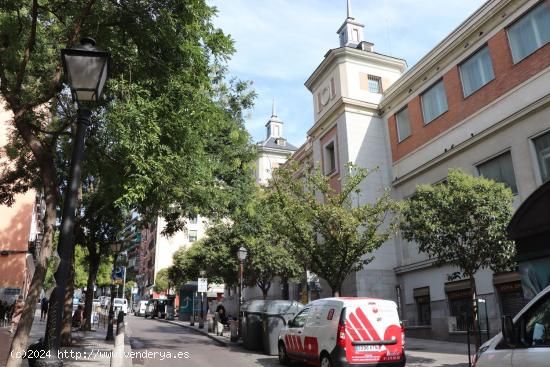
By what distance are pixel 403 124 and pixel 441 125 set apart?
136 inches

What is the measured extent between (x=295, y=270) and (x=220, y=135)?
40.9 ft

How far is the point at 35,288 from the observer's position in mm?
6777

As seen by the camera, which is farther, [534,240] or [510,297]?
[510,297]

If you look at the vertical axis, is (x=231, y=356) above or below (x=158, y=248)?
below

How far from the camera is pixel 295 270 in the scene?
27109 millimetres

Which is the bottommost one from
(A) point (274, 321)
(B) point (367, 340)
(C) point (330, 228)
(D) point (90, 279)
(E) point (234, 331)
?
(E) point (234, 331)

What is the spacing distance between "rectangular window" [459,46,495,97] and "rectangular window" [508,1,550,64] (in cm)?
121

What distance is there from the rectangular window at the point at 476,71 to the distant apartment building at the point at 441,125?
5cm

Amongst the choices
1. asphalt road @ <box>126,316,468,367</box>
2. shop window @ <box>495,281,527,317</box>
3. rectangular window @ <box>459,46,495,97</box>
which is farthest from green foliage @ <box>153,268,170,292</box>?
shop window @ <box>495,281,527,317</box>

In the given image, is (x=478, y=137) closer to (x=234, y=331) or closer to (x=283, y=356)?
(x=283, y=356)

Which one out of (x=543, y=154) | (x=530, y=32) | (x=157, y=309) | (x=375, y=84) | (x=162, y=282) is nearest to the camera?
(x=543, y=154)

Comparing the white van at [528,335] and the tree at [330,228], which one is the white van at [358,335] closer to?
the tree at [330,228]

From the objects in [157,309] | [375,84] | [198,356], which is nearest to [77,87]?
[198,356]

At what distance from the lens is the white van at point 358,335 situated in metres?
→ 9.70
